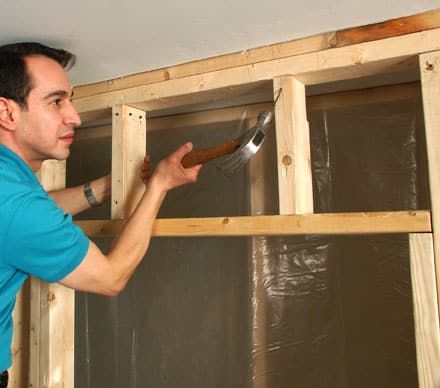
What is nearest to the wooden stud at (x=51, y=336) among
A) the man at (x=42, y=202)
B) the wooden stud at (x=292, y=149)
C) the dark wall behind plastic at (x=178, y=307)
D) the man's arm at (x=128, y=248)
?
the man at (x=42, y=202)

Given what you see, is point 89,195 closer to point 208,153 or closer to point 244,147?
point 208,153

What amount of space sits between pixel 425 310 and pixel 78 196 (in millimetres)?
954

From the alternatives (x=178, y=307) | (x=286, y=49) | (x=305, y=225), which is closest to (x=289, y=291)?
(x=178, y=307)

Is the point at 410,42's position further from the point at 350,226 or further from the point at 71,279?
the point at 71,279

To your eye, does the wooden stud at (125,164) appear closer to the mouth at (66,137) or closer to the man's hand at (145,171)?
the man's hand at (145,171)

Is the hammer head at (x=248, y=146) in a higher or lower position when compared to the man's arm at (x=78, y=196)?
higher

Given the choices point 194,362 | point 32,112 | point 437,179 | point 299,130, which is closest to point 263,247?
point 194,362

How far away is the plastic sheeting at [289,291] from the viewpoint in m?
1.24

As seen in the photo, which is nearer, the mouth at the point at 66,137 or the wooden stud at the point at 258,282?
the mouth at the point at 66,137

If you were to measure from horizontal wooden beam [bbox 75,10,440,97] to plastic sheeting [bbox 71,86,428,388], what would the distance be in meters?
0.42

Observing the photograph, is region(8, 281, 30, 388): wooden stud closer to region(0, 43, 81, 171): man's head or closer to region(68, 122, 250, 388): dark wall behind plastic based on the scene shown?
region(68, 122, 250, 388): dark wall behind plastic

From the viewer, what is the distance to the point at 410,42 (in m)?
0.78

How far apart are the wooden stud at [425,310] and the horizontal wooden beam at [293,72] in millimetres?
359

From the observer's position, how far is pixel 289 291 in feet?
4.53
